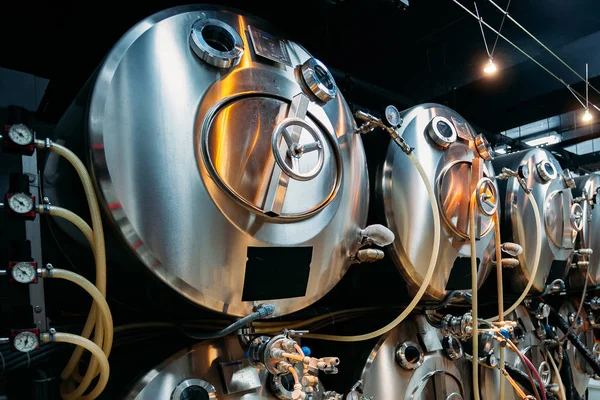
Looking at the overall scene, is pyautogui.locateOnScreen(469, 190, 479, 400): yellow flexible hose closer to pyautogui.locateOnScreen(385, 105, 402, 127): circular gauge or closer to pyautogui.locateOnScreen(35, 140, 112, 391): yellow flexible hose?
pyautogui.locateOnScreen(385, 105, 402, 127): circular gauge

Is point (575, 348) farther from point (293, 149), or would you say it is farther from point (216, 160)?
point (216, 160)

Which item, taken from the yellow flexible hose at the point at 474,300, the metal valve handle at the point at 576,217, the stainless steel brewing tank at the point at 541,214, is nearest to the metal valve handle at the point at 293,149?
the yellow flexible hose at the point at 474,300

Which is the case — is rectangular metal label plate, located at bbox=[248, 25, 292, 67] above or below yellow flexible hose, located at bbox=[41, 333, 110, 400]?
above

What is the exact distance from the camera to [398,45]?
2.72 metres

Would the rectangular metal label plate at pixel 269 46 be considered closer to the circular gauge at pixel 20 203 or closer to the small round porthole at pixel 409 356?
the circular gauge at pixel 20 203

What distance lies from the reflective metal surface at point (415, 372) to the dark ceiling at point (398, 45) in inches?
44.2

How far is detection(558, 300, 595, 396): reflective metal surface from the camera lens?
334 cm

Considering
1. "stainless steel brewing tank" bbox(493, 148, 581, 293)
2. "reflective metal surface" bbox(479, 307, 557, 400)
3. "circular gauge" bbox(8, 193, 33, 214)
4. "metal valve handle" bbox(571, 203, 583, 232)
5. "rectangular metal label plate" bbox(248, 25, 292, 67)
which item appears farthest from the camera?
"metal valve handle" bbox(571, 203, 583, 232)

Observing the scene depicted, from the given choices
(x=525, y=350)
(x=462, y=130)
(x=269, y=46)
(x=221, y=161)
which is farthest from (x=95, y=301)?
(x=525, y=350)

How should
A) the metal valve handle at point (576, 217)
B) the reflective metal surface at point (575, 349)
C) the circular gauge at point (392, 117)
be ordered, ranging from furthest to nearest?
the reflective metal surface at point (575, 349)
the metal valve handle at point (576, 217)
the circular gauge at point (392, 117)

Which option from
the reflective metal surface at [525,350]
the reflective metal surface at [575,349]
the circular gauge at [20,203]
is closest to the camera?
the circular gauge at [20,203]

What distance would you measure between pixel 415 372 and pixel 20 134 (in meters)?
1.55

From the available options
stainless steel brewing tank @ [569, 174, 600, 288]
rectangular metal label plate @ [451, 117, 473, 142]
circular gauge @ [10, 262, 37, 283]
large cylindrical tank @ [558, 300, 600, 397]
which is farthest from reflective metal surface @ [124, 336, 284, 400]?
stainless steel brewing tank @ [569, 174, 600, 288]

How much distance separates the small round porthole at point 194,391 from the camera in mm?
1168
